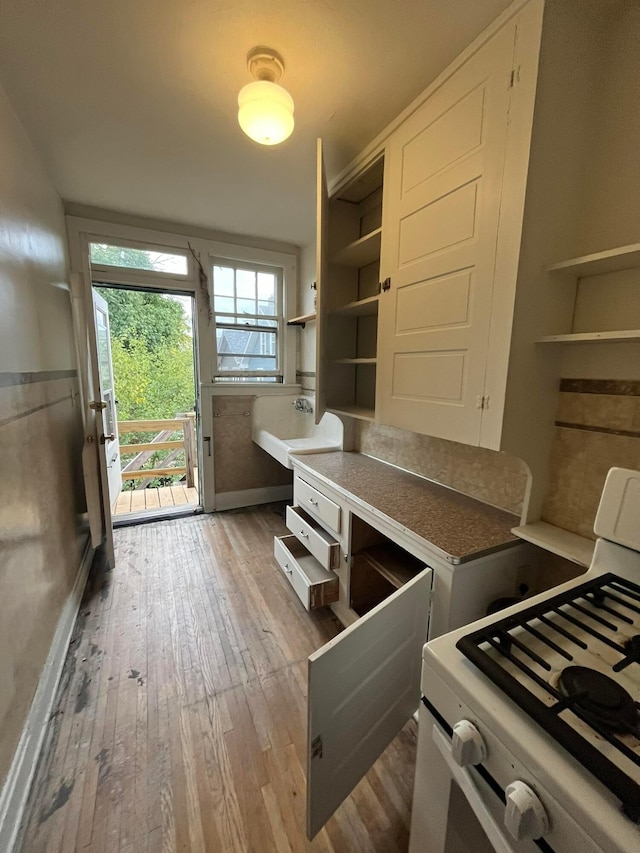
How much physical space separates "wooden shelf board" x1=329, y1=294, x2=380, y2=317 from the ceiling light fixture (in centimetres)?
78

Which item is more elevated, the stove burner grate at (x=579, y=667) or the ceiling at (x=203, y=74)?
the ceiling at (x=203, y=74)

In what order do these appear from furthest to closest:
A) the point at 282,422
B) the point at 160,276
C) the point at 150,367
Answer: the point at 150,367 < the point at 282,422 < the point at 160,276

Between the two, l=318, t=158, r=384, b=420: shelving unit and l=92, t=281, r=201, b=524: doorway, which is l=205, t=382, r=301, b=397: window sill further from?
l=92, t=281, r=201, b=524: doorway

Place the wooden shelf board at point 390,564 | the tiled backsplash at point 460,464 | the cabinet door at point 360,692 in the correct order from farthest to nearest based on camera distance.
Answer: the wooden shelf board at point 390,564
the tiled backsplash at point 460,464
the cabinet door at point 360,692

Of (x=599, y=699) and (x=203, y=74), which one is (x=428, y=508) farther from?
(x=203, y=74)

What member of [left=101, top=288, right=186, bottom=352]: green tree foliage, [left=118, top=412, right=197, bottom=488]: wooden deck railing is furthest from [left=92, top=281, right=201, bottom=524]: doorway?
[left=118, top=412, right=197, bottom=488]: wooden deck railing

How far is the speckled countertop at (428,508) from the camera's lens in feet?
3.95

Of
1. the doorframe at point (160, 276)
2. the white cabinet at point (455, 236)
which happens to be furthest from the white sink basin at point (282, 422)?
the white cabinet at point (455, 236)

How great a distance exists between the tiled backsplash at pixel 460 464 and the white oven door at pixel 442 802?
953 millimetres

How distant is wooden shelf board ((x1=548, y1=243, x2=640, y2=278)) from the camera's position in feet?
3.03

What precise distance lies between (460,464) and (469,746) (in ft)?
4.00

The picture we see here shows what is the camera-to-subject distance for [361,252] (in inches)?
77.4

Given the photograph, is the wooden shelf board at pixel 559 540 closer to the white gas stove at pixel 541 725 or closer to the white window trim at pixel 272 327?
the white gas stove at pixel 541 725

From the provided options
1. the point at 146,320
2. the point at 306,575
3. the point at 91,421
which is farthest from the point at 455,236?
the point at 146,320
